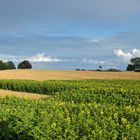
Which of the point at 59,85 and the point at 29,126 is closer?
the point at 29,126

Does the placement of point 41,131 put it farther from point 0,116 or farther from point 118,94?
point 118,94

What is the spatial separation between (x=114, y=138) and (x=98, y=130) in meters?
0.36

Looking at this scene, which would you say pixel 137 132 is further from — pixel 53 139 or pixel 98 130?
pixel 53 139

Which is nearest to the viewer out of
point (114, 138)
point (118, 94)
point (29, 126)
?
point (114, 138)

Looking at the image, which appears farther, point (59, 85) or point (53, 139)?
point (59, 85)

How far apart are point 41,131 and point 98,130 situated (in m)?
1.04

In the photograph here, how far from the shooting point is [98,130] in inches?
345

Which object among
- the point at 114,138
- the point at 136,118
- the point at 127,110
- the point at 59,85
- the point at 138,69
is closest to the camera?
the point at 114,138

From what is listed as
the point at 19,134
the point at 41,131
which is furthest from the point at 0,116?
the point at 41,131

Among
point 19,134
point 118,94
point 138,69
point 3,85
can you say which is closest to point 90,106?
point 19,134

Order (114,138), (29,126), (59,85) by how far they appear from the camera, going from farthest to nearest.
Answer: (59,85) < (29,126) < (114,138)

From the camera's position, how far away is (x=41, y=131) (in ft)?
29.0

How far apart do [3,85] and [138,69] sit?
143 ft

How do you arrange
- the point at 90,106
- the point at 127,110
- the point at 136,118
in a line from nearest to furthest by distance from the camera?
the point at 136,118 < the point at 127,110 < the point at 90,106
